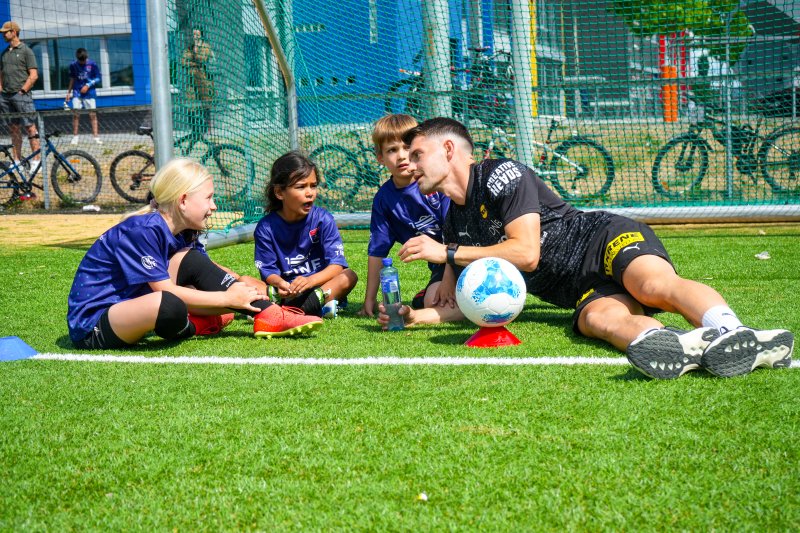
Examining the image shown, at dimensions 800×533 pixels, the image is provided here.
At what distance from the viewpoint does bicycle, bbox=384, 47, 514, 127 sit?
938 centimetres

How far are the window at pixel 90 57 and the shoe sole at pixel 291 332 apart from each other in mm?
20611

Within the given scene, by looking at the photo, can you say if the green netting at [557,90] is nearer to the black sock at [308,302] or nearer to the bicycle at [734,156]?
the bicycle at [734,156]

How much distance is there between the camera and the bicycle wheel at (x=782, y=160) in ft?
31.3

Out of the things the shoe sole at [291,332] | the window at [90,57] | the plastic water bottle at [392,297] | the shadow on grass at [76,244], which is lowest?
the shoe sole at [291,332]

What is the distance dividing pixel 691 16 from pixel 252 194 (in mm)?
5567

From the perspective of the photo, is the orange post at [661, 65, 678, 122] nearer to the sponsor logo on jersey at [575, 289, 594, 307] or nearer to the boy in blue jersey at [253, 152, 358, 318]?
the boy in blue jersey at [253, 152, 358, 318]

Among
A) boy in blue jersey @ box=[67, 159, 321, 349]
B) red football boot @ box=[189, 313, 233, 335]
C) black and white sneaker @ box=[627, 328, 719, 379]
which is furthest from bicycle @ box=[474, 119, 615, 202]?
black and white sneaker @ box=[627, 328, 719, 379]

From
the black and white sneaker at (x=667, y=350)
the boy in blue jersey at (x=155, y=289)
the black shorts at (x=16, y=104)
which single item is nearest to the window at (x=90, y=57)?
the black shorts at (x=16, y=104)

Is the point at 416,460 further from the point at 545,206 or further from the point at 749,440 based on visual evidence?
the point at 545,206

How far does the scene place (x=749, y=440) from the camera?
2508 mm

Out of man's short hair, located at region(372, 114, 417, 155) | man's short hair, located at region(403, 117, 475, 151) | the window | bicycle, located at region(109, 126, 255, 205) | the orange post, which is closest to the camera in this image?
man's short hair, located at region(403, 117, 475, 151)

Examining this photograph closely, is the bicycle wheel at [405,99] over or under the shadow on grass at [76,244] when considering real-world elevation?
over

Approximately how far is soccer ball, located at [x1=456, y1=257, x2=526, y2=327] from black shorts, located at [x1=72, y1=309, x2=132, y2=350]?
1.74 m

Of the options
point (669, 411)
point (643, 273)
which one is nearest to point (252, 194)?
point (643, 273)
